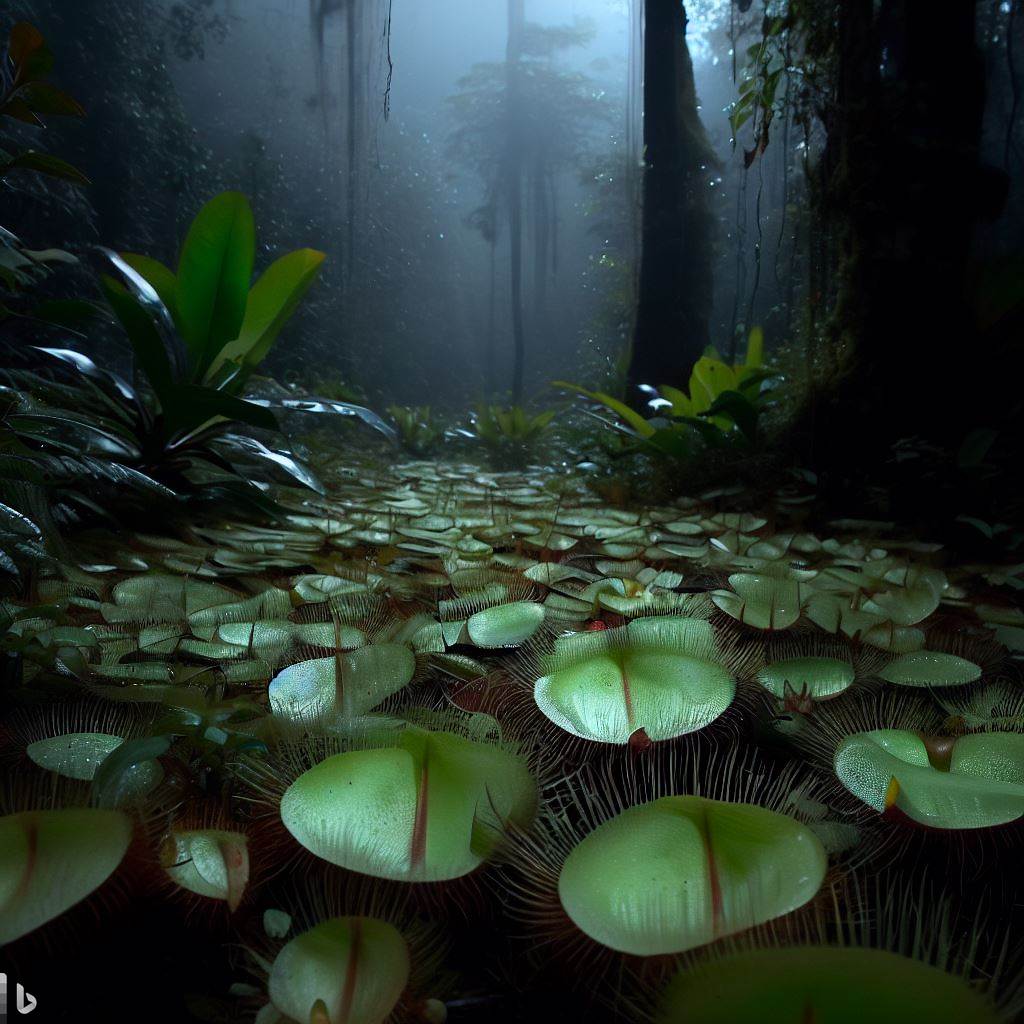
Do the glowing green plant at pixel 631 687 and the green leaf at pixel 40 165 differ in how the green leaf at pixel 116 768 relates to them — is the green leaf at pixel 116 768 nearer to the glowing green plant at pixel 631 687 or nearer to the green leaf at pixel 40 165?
the glowing green plant at pixel 631 687

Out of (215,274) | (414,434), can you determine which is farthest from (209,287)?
(414,434)

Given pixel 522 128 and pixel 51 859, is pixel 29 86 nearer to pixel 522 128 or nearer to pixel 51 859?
pixel 51 859

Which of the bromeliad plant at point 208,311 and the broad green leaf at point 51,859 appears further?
the bromeliad plant at point 208,311

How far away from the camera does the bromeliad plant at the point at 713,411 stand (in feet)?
6.63

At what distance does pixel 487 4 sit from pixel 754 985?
20.5 metres

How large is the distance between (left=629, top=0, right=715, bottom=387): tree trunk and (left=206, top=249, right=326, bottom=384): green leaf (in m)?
2.25

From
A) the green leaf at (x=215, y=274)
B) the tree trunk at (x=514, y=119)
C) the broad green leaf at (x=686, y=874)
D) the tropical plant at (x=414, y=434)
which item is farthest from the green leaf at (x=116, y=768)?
the tree trunk at (x=514, y=119)

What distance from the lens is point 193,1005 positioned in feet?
0.84

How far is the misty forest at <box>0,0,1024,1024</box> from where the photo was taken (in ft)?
0.85

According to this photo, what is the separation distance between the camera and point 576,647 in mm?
508

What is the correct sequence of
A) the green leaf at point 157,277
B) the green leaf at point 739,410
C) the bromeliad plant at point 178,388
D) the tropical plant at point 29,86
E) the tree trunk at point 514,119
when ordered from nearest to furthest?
1. the tropical plant at point 29,86
2. the bromeliad plant at point 178,388
3. the green leaf at point 157,277
4. the green leaf at point 739,410
5. the tree trunk at point 514,119

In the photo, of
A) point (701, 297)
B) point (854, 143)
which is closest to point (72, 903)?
point (854, 143)

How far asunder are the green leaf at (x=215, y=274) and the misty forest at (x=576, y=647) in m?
0.01

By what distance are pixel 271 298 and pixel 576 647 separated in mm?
1619
